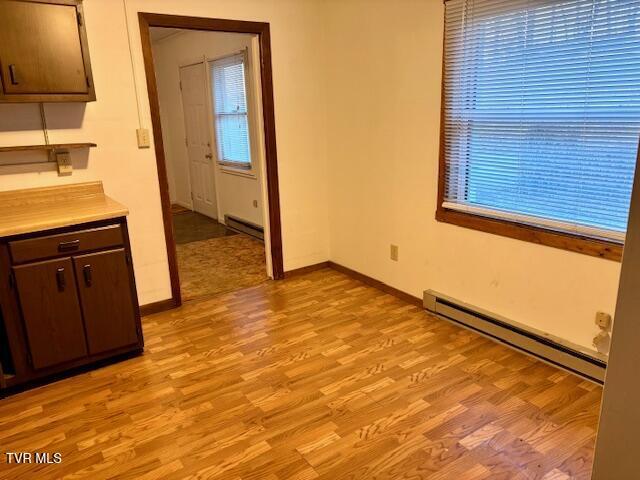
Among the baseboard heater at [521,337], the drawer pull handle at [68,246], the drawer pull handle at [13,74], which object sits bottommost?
the baseboard heater at [521,337]

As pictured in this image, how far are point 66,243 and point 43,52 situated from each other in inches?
41.9

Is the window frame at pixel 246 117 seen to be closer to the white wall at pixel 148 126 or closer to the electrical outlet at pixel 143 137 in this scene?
the white wall at pixel 148 126

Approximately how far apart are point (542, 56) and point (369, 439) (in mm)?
2042

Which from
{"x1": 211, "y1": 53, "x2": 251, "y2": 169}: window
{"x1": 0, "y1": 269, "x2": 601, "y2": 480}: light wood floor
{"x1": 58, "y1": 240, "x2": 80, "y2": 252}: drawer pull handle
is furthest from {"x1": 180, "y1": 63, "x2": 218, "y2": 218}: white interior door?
{"x1": 58, "y1": 240, "x2": 80, "y2": 252}: drawer pull handle

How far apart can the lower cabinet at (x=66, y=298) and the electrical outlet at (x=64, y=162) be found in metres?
0.65

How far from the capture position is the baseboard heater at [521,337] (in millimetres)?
2404

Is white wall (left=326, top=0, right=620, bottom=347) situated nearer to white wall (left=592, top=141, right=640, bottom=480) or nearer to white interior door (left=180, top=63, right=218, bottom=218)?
white wall (left=592, top=141, right=640, bottom=480)

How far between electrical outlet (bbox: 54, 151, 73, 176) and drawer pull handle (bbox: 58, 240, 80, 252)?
692 millimetres

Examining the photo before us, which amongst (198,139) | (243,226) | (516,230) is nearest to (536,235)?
(516,230)

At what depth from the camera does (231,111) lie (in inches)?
213

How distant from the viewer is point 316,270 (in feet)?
13.9

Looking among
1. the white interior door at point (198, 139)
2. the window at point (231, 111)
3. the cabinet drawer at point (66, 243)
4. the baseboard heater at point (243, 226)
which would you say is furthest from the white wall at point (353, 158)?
the white interior door at point (198, 139)

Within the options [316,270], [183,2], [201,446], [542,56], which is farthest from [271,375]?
[183,2]

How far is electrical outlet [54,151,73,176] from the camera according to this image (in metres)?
2.88
